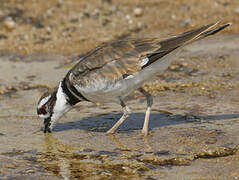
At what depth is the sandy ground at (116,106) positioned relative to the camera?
527 cm

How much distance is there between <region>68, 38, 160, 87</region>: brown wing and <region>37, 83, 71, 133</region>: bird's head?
0.41 meters

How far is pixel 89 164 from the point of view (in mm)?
5316

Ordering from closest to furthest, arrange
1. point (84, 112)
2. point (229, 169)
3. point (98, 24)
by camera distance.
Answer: point (229, 169) → point (84, 112) → point (98, 24)

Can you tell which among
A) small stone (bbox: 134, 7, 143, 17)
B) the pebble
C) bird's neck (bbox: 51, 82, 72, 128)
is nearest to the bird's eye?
bird's neck (bbox: 51, 82, 72, 128)

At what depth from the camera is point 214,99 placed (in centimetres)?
732

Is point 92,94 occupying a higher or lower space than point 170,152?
higher

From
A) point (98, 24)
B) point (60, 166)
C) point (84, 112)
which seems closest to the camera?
point (60, 166)

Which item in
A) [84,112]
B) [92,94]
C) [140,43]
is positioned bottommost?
[84,112]

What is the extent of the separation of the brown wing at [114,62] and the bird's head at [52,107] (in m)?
0.41

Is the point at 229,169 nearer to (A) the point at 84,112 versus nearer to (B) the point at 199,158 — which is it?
(B) the point at 199,158

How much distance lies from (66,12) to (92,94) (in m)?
6.15

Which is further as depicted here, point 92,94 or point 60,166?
point 92,94

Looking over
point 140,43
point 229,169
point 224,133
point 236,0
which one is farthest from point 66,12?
point 229,169

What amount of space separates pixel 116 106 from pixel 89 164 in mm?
2316
